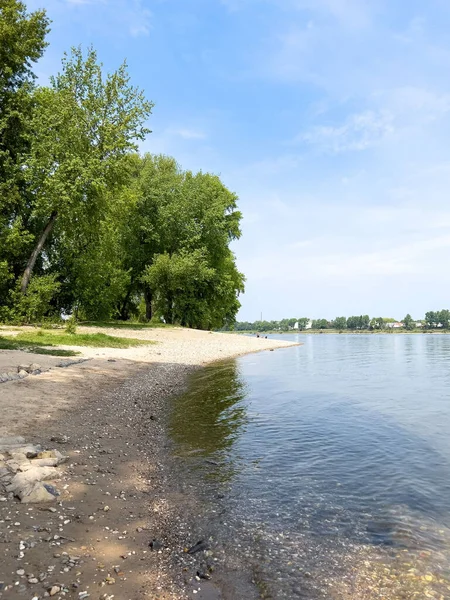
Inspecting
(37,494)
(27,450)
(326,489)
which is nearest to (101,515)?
(37,494)

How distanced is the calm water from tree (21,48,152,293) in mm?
23042

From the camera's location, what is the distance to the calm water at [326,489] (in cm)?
509

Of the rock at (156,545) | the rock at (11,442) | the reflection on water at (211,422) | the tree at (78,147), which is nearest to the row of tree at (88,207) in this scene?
the tree at (78,147)

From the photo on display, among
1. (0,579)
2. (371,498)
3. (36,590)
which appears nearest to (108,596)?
(36,590)

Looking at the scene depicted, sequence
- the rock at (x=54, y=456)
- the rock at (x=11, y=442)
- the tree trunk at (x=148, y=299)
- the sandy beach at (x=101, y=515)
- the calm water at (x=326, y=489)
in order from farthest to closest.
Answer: the tree trunk at (x=148, y=299), the rock at (x=11, y=442), the rock at (x=54, y=456), the calm water at (x=326, y=489), the sandy beach at (x=101, y=515)

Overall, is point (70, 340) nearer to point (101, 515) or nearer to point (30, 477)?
point (30, 477)

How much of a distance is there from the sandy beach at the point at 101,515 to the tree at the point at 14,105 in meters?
18.5

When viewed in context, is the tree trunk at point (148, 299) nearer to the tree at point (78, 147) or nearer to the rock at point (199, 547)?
the tree at point (78, 147)

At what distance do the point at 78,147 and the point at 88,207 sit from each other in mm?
4942

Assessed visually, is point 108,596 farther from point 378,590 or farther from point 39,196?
point 39,196

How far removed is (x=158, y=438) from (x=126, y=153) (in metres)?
32.1

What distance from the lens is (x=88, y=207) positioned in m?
35.0

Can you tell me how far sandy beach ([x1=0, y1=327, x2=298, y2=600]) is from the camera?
4.52m

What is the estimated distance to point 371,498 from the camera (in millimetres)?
7391
